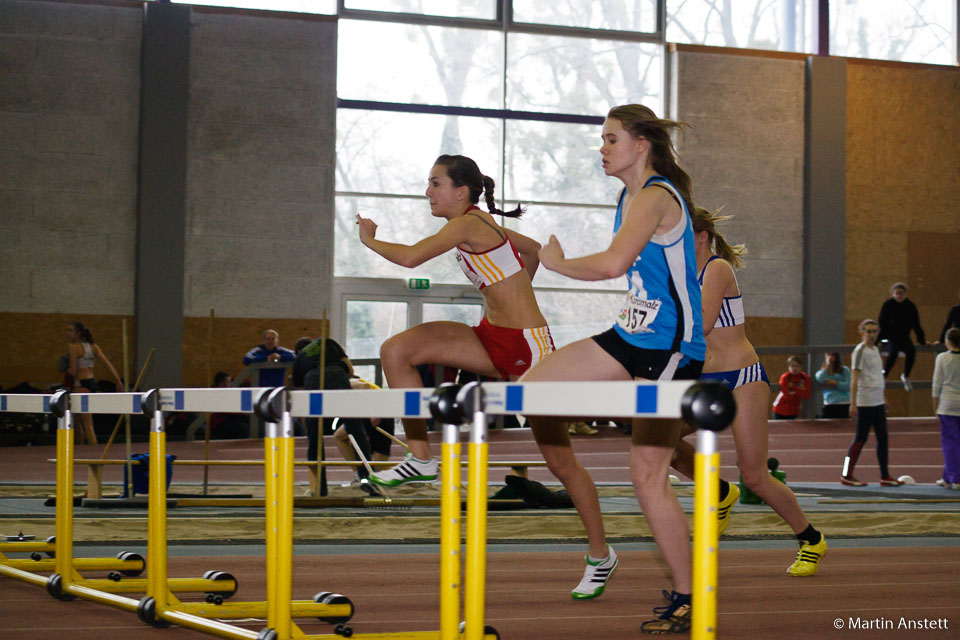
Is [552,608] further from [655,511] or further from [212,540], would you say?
[212,540]

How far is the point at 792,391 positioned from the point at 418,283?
581cm

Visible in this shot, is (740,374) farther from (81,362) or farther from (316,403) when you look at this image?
(81,362)

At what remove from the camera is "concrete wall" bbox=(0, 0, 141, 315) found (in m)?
15.0

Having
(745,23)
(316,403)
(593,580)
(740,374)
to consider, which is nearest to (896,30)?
(745,23)

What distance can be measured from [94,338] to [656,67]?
961cm

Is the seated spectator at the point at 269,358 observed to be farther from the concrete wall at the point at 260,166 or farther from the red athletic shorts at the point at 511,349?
the red athletic shorts at the point at 511,349

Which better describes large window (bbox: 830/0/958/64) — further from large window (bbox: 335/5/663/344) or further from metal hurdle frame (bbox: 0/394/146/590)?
metal hurdle frame (bbox: 0/394/146/590)

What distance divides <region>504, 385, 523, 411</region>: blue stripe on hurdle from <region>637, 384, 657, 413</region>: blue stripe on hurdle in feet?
1.20

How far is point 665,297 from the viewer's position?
2.98 meters

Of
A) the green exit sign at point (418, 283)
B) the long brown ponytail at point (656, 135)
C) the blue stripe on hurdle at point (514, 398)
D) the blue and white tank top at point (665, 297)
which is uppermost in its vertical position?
the green exit sign at point (418, 283)

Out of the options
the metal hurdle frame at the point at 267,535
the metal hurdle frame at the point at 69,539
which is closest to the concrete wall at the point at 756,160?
the metal hurdle frame at the point at 69,539

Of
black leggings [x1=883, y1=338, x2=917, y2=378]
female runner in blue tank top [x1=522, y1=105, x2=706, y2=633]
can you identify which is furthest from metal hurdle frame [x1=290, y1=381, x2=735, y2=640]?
black leggings [x1=883, y1=338, x2=917, y2=378]

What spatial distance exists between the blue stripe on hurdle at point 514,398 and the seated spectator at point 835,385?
1254 cm

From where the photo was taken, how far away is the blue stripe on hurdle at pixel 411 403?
2381 millimetres
